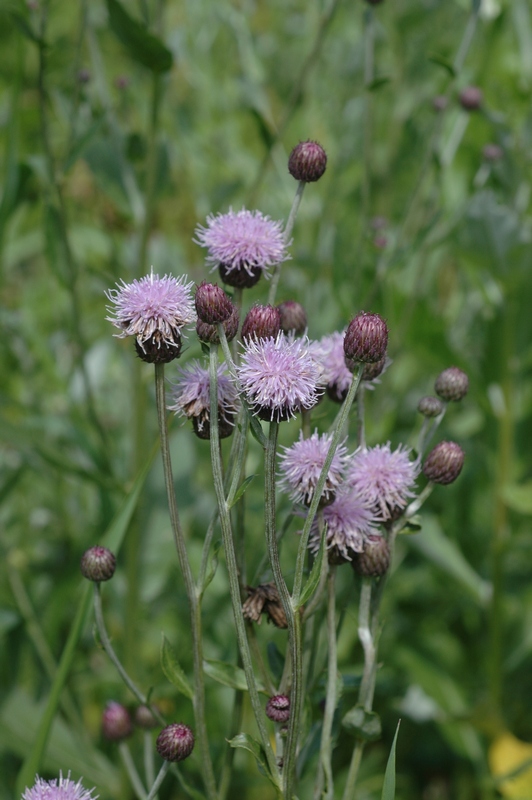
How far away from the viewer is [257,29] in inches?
188

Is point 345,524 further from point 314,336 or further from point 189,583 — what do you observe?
point 314,336

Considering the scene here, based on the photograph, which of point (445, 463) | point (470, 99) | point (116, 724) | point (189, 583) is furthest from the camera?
point (470, 99)

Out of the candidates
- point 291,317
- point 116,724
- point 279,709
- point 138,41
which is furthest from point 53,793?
point 138,41

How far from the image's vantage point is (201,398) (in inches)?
38.3

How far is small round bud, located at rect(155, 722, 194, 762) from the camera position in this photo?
94 centimetres

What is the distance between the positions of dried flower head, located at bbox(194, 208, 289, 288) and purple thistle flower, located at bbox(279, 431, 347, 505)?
0.72ft

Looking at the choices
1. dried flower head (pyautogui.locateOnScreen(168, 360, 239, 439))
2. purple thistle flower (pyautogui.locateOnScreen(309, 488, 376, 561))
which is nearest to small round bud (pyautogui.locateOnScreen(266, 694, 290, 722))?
purple thistle flower (pyautogui.locateOnScreen(309, 488, 376, 561))

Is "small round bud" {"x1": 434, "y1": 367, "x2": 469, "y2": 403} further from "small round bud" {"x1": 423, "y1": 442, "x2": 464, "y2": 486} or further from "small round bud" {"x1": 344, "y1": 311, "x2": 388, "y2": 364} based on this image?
"small round bud" {"x1": 344, "y1": 311, "x2": 388, "y2": 364}

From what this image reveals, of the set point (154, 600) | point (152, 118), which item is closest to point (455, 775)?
point (154, 600)

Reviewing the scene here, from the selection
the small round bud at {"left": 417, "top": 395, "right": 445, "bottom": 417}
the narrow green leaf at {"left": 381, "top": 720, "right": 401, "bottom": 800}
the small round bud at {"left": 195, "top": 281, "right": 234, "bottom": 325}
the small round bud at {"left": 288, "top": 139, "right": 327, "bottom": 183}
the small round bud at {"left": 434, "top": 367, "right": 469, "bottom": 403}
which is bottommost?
the narrow green leaf at {"left": 381, "top": 720, "right": 401, "bottom": 800}

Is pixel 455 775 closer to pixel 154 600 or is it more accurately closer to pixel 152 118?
pixel 154 600

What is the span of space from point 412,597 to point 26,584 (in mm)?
1052

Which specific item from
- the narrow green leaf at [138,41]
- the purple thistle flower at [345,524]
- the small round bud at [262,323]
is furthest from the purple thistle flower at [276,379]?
the narrow green leaf at [138,41]

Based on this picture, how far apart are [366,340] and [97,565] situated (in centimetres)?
42
